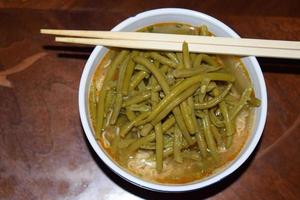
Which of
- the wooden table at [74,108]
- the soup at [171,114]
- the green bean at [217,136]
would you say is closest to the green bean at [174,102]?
the soup at [171,114]

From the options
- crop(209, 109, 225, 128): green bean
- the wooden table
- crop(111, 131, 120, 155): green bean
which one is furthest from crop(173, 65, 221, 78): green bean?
the wooden table

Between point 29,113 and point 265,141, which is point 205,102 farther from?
point 29,113

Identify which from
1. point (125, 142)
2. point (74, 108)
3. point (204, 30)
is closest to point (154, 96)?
point (125, 142)

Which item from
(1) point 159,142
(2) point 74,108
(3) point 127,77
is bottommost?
(2) point 74,108

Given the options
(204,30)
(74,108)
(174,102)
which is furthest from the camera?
(74,108)

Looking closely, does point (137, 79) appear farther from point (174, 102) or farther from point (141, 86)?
point (174, 102)

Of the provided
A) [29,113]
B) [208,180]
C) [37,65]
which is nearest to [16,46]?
[37,65]

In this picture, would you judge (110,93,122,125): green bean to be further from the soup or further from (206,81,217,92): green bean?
(206,81,217,92): green bean
